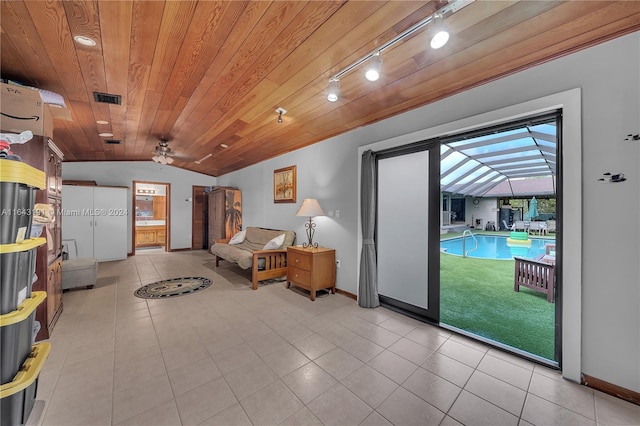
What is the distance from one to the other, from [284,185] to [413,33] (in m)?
3.65

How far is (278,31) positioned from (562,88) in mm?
2158

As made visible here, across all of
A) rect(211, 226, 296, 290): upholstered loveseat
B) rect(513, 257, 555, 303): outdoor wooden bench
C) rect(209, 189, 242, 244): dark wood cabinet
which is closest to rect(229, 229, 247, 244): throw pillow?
rect(211, 226, 296, 290): upholstered loveseat

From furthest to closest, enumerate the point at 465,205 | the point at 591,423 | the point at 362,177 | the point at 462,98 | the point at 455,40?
1. the point at 465,205
2. the point at 362,177
3. the point at 462,98
4. the point at 455,40
5. the point at 591,423

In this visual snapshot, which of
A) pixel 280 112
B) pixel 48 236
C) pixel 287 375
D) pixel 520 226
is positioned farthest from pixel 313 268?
pixel 520 226

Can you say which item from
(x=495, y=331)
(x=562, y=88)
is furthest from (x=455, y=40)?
(x=495, y=331)

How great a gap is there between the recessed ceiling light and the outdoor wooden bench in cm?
528

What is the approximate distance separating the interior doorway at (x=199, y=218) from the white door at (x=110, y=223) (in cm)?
194

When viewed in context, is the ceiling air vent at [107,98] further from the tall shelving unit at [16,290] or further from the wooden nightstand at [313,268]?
the wooden nightstand at [313,268]

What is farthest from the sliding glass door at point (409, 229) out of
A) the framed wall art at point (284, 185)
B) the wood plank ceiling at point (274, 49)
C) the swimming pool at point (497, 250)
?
the swimming pool at point (497, 250)

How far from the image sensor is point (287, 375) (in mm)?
1880

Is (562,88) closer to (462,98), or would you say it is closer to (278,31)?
(462,98)

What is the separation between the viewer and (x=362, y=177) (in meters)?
3.29

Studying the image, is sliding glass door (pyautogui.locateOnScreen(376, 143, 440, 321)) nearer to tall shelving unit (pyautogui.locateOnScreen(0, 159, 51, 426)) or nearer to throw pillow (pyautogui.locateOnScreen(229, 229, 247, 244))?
tall shelving unit (pyautogui.locateOnScreen(0, 159, 51, 426))

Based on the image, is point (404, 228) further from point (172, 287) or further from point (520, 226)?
point (520, 226)
